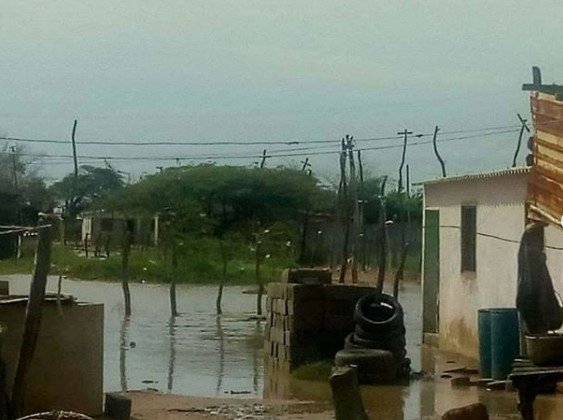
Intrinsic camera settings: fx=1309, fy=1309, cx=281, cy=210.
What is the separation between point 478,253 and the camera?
→ 866 inches

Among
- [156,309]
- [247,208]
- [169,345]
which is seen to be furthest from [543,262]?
[247,208]

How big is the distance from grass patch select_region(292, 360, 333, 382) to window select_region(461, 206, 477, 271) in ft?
11.9

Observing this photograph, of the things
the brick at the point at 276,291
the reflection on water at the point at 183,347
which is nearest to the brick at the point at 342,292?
the brick at the point at 276,291

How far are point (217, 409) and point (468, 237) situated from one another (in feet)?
27.0

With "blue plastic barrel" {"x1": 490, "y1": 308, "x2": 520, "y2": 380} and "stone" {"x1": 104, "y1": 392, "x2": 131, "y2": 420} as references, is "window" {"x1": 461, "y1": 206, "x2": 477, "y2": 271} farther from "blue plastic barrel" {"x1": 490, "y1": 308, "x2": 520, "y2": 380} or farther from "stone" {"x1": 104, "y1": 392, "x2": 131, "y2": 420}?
"stone" {"x1": 104, "y1": 392, "x2": 131, "y2": 420}

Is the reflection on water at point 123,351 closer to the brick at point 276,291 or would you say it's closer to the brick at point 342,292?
the brick at point 276,291

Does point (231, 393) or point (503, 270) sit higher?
point (503, 270)

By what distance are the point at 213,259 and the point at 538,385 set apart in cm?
4091

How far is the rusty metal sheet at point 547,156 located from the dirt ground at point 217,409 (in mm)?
5612

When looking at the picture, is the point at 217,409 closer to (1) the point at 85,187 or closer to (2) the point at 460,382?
(2) the point at 460,382

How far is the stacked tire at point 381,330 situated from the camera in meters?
19.5

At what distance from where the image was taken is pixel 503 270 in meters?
20.6

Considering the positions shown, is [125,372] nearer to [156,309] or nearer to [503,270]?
[503,270]

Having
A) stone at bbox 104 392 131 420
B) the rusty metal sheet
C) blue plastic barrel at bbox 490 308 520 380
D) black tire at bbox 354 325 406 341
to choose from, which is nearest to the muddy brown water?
blue plastic barrel at bbox 490 308 520 380
